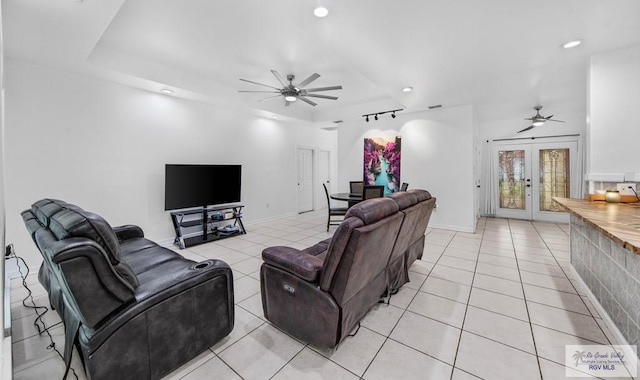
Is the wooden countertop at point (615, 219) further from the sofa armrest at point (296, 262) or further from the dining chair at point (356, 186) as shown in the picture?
the dining chair at point (356, 186)

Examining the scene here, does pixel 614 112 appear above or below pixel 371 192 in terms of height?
above

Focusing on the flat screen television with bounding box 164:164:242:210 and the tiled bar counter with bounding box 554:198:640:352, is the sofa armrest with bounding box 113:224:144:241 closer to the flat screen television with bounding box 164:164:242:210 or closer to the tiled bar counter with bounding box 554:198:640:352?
the flat screen television with bounding box 164:164:242:210

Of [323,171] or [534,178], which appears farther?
[323,171]

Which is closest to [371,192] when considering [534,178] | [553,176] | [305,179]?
[305,179]

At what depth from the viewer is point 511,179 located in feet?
21.1

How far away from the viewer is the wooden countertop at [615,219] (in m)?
1.40

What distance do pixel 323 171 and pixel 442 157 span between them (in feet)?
12.8

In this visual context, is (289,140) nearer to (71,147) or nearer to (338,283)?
(71,147)

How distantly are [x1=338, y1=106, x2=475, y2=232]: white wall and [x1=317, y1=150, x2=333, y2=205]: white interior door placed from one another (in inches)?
95.8

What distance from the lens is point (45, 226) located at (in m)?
1.67

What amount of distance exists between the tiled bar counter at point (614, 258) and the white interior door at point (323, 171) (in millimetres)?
5989

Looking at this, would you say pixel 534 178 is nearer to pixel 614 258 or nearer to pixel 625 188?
pixel 625 188

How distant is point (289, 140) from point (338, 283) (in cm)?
558

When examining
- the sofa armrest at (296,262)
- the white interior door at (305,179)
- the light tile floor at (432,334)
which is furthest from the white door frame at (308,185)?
the sofa armrest at (296,262)
